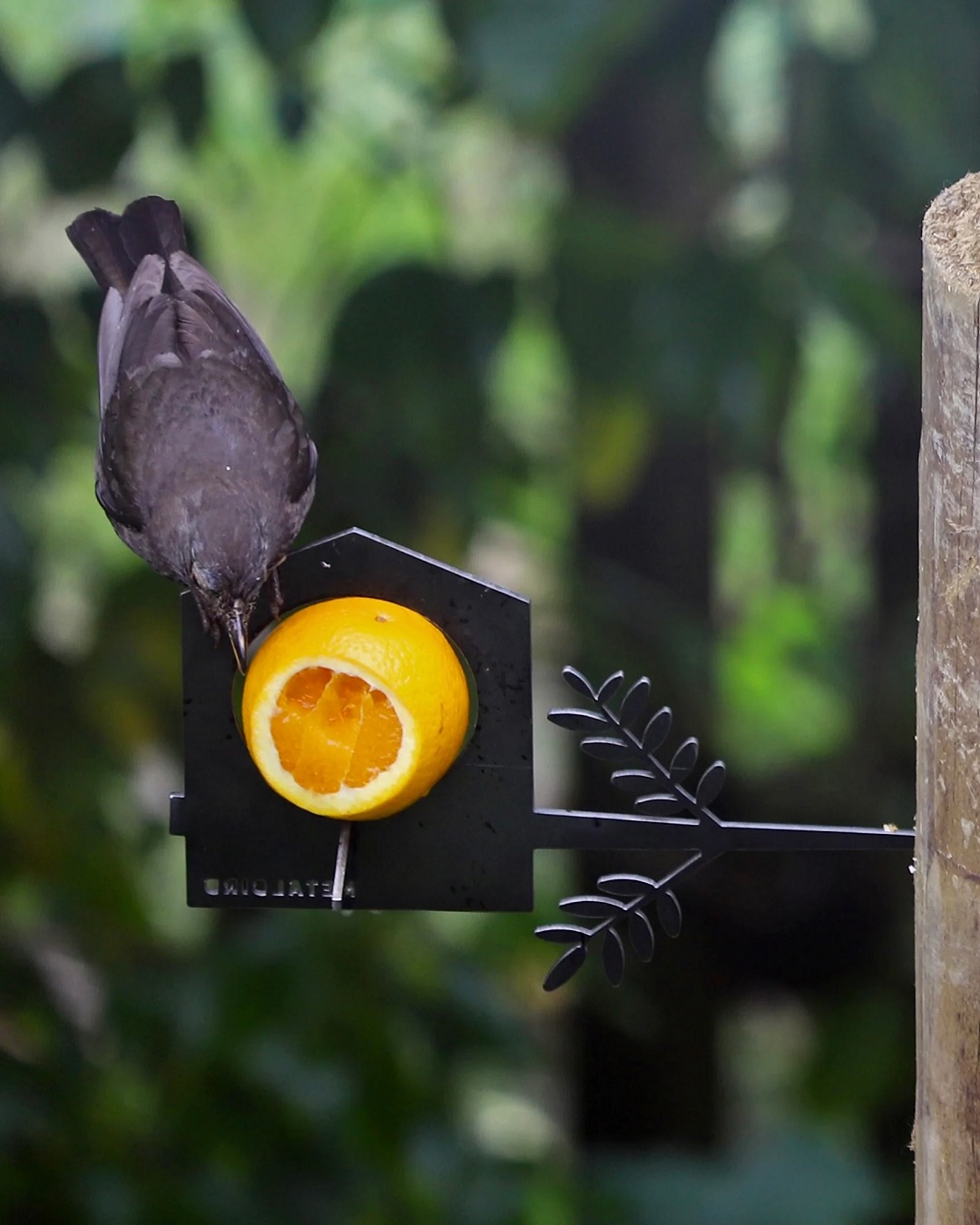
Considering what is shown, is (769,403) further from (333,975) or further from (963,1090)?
(963,1090)

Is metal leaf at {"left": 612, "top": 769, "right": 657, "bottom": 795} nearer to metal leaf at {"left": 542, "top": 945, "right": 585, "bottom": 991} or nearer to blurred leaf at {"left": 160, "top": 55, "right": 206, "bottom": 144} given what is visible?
metal leaf at {"left": 542, "top": 945, "right": 585, "bottom": 991}

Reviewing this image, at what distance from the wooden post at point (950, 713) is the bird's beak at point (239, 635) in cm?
56

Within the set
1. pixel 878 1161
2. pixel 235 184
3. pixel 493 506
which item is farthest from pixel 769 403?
pixel 878 1161

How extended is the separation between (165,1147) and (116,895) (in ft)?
1.35

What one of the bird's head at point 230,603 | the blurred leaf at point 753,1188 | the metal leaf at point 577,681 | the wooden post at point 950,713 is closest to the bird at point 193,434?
the bird's head at point 230,603

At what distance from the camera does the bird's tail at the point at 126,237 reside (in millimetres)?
2059

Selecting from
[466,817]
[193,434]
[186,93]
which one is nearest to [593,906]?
[466,817]

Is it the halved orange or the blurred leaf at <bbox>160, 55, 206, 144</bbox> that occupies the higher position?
the blurred leaf at <bbox>160, 55, 206, 144</bbox>

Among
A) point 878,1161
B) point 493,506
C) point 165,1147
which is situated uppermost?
point 493,506

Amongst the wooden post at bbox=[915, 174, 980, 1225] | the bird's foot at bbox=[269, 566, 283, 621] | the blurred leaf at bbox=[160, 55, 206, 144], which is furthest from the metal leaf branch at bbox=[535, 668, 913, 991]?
the blurred leaf at bbox=[160, 55, 206, 144]

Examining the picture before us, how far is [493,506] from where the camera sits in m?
2.57

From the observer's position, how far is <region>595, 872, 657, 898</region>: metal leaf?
51.3 inches

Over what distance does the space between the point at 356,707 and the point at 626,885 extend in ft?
0.86

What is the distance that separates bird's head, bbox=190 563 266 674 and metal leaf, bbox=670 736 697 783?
1.22 ft
